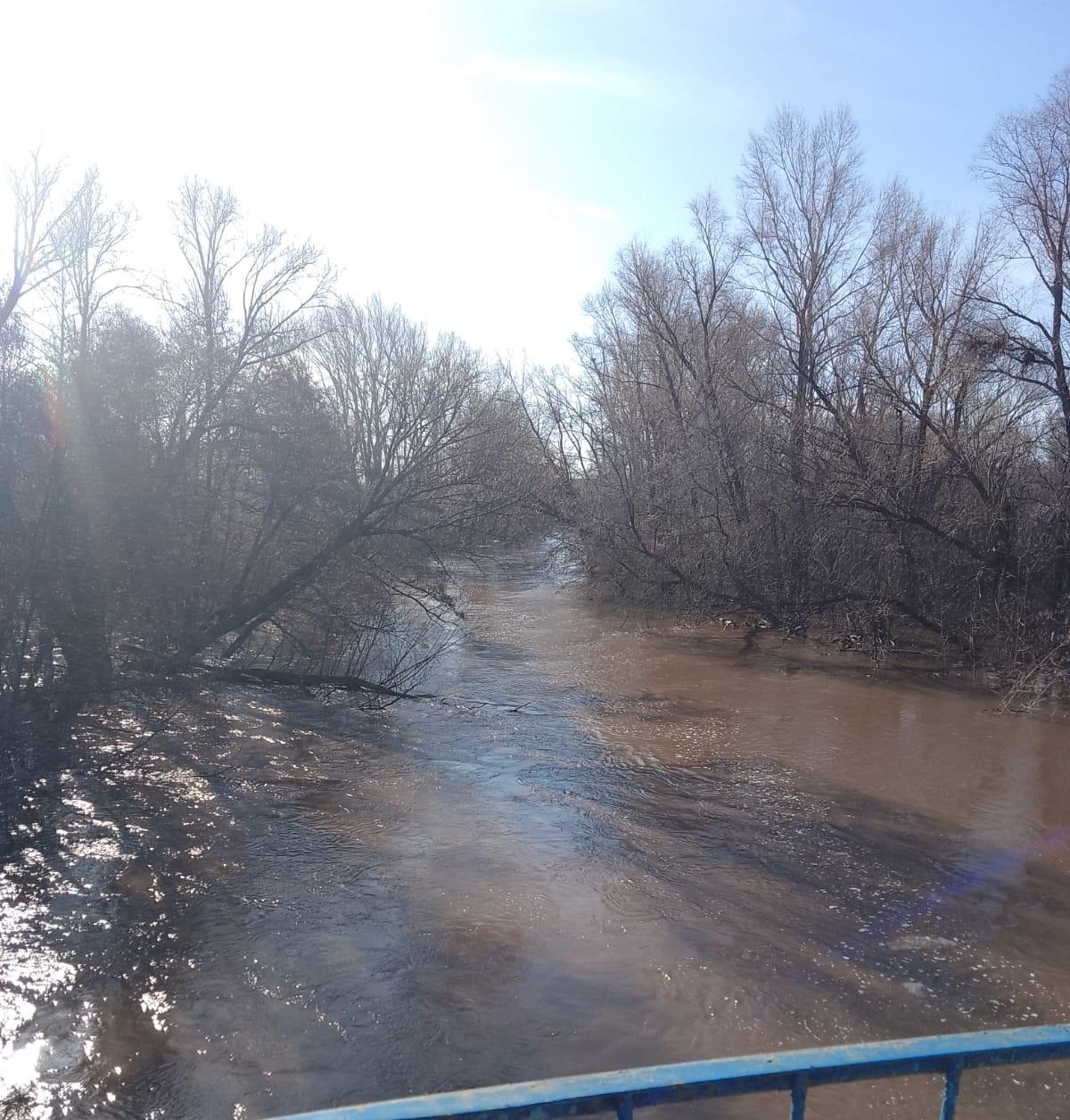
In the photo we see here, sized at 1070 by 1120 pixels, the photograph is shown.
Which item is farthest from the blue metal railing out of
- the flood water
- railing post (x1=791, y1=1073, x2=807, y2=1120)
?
the flood water

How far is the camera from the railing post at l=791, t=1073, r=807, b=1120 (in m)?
1.67

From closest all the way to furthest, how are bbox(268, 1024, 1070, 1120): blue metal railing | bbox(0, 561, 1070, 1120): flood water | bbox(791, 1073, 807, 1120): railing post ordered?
bbox(268, 1024, 1070, 1120): blue metal railing
bbox(791, 1073, 807, 1120): railing post
bbox(0, 561, 1070, 1120): flood water

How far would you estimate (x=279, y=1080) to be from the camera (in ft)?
17.7

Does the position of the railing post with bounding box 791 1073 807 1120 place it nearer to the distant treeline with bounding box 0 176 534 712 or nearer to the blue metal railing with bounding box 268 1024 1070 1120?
the blue metal railing with bounding box 268 1024 1070 1120

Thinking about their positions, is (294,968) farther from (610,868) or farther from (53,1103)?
(610,868)

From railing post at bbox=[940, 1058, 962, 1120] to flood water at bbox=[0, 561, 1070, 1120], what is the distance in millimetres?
3787

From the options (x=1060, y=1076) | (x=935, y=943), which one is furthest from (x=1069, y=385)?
(x=1060, y=1076)

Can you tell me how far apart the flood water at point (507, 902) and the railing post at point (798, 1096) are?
396 cm

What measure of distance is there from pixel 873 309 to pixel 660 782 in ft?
47.3

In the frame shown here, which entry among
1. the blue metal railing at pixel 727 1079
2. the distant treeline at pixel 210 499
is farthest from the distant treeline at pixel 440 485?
the blue metal railing at pixel 727 1079

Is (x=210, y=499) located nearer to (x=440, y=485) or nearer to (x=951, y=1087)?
(x=440, y=485)

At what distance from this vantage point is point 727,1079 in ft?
5.34

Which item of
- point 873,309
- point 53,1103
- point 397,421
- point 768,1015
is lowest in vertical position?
point 53,1103

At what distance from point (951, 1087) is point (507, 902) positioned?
633 centimetres
